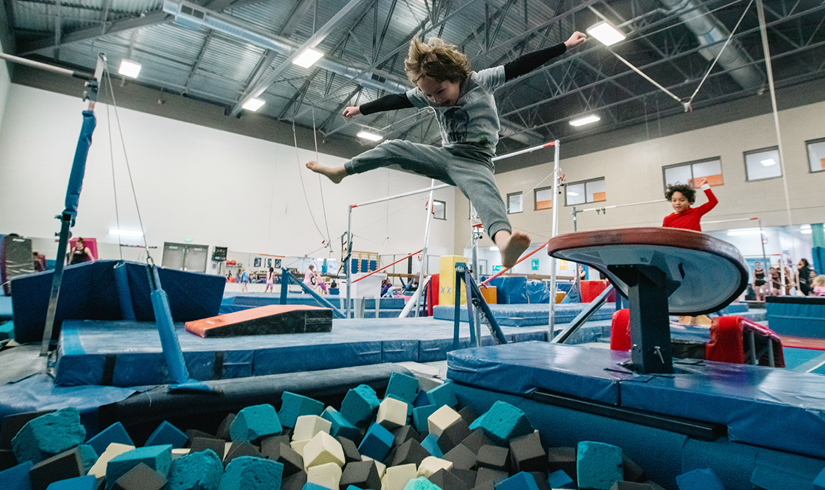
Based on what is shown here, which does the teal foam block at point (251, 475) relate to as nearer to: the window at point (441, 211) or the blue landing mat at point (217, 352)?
the blue landing mat at point (217, 352)

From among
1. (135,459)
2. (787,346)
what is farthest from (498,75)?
(787,346)

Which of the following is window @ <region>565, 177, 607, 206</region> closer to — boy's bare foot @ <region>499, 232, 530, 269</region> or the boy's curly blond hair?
the boy's curly blond hair

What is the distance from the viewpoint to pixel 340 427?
5.11 feet

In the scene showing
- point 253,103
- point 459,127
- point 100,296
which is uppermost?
point 253,103

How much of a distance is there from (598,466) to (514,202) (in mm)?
13720

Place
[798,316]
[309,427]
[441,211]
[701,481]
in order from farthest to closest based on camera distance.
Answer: [441,211] → [798,316] → [309,427] → [701,481]

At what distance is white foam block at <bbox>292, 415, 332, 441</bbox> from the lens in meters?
1.50

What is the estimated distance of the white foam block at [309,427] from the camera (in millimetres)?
1499

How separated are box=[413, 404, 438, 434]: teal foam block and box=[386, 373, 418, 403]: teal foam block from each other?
199 millimetres

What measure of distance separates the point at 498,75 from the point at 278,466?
1.73m

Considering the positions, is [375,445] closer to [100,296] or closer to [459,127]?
[459,127]

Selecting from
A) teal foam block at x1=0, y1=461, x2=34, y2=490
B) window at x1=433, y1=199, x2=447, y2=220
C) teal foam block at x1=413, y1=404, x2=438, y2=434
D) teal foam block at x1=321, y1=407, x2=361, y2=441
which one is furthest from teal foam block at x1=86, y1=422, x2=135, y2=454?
window at x1=433, y1=199, x2=447, y2=220

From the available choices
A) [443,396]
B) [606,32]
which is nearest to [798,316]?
[606,32]

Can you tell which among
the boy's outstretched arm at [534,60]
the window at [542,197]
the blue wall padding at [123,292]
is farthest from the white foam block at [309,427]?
the window at [542,197]
